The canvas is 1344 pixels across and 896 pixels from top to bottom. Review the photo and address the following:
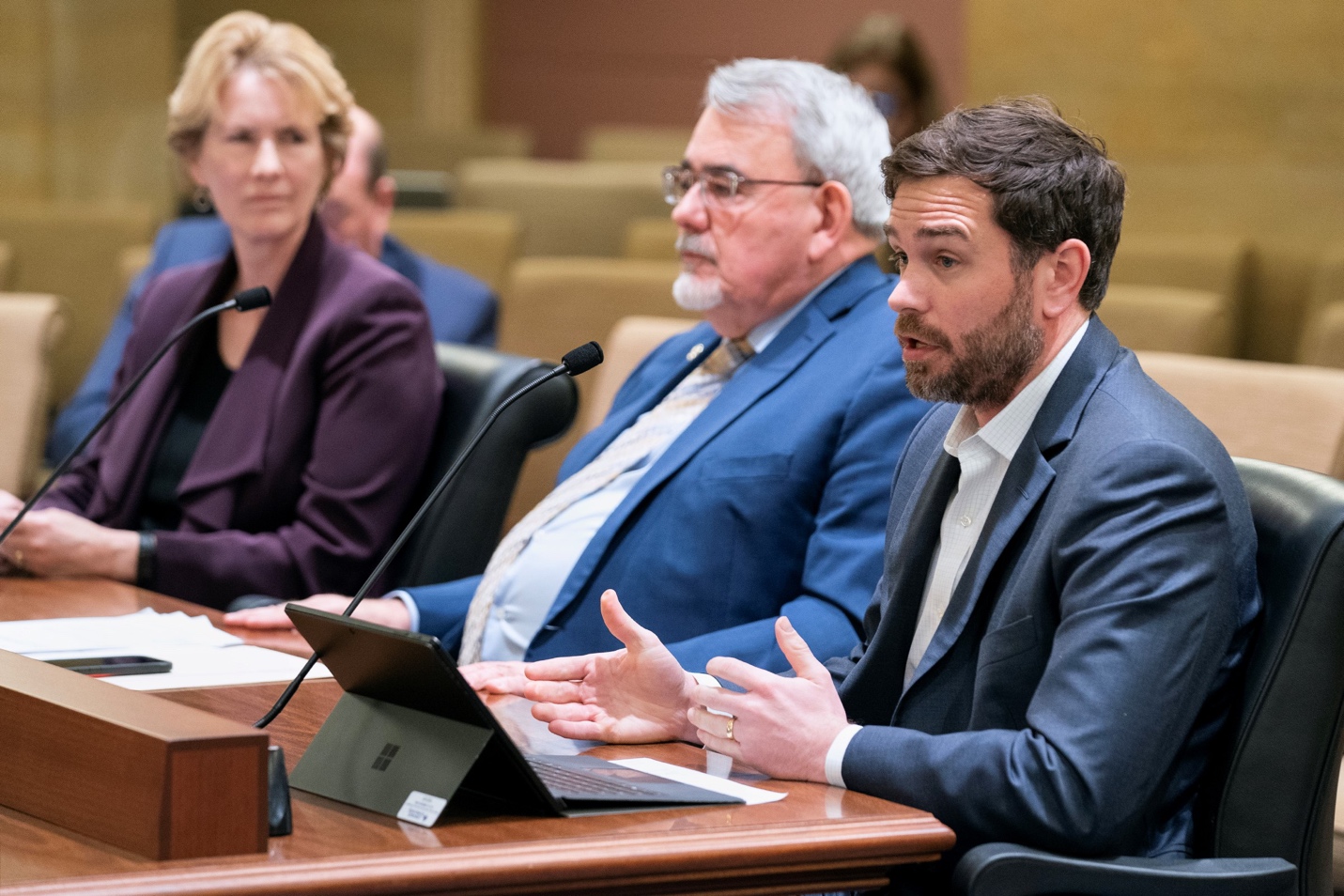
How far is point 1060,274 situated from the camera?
1.51m

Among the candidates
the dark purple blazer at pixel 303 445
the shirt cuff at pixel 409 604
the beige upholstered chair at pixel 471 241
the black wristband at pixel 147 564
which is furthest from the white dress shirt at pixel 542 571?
the beige upholstered chair at pixel 471 241

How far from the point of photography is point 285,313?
8.54ft

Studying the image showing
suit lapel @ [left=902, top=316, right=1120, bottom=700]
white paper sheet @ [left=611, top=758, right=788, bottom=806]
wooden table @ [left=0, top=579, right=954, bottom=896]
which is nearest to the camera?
wooden table @ [left=0, top=579, right=954, bottom=896]

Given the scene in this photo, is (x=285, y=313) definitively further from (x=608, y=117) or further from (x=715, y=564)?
(x=608, y=117)

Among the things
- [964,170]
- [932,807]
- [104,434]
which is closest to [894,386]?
[964,170]

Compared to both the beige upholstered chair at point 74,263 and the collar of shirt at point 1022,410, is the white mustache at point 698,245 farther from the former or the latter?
the beige upholstered chair at point 74,263

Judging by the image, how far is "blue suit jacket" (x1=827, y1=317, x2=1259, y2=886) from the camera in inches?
51.1

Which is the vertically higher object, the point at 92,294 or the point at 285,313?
the point at 285,313

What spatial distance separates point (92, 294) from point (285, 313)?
9.42 ft

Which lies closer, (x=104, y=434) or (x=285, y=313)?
(x=285, y=313)

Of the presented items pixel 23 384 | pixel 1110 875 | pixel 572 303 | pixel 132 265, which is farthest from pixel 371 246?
pixel 1110 875

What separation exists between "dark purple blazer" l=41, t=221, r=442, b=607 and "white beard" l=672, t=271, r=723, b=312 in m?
0.50

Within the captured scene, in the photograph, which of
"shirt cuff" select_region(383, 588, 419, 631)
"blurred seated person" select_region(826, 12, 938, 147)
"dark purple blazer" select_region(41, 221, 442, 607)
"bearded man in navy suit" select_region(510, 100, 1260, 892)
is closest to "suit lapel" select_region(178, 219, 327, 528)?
"dark purple blazer" select_region(41, 221, 442, 607)

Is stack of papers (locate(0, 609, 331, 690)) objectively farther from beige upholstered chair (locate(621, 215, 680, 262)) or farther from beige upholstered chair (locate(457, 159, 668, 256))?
beige upholstered chair (locate(457, 159, 668, 256))
